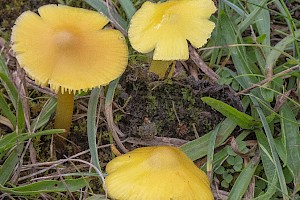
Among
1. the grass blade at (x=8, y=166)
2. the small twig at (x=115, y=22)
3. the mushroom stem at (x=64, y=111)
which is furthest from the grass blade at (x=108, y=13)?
the grass blade at (x=8, y=166)

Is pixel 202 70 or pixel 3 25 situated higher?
pixel 3 25

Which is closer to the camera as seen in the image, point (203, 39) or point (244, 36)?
point (203, 39)

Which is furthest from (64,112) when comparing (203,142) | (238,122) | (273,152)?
(273,152)

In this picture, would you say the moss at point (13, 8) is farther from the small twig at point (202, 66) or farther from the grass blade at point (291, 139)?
the grass blade at point (291, 139)

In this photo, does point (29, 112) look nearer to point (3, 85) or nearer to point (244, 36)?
point (3, 85)

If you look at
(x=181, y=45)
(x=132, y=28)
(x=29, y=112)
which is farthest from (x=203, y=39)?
(x=29, y=112)

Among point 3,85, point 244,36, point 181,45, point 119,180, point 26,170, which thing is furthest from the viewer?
point 244,36

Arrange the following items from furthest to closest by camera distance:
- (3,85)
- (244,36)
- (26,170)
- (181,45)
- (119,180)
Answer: (244,36) → (3,85) → (26,170) → (181,45) → (119,180)
